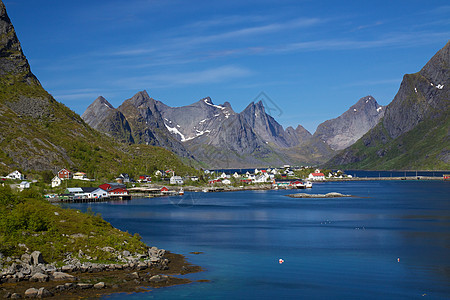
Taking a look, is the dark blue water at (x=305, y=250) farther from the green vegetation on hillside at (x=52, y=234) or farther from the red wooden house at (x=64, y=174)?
the red wooden house at (x=64, y=174)

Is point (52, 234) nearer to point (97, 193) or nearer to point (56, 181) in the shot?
point (97, 193)

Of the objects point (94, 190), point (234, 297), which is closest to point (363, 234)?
point (234, 297)

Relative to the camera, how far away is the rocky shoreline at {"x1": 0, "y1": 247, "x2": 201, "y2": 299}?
146 feet

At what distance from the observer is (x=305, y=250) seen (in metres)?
70.8

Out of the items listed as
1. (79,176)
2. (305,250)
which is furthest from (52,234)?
(79,176)

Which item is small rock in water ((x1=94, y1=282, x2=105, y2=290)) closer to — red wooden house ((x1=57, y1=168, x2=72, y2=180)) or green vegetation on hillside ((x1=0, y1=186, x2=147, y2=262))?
green vegetation on hillside ((x1=0, y1=186, x2=147, y2=262))

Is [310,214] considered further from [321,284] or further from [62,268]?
[62,268]

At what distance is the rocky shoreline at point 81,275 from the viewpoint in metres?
44.6

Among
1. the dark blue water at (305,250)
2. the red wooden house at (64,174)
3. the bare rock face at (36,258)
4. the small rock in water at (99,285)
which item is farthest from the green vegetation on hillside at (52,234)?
the red wooden house at (64,174)

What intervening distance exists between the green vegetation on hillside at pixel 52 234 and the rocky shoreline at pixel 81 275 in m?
1.41

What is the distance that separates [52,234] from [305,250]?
108ft

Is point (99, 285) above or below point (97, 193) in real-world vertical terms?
below

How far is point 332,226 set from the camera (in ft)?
326

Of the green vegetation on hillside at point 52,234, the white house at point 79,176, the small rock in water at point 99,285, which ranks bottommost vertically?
the small rock in water at point 99,285
